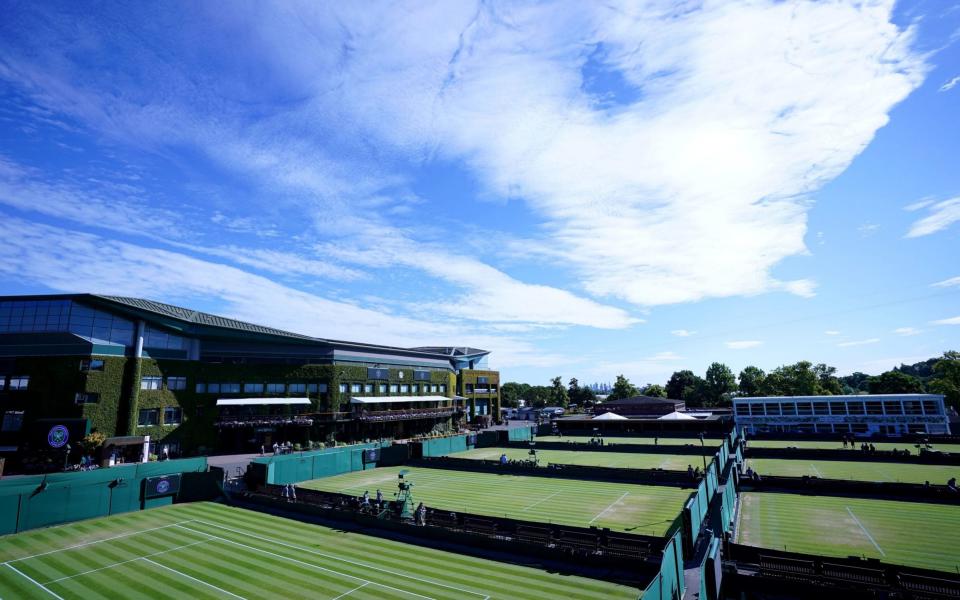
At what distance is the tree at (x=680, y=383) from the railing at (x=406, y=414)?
96545 mm

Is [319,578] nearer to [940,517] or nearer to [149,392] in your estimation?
[940,517]

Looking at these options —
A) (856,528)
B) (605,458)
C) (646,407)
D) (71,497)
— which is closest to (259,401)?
(71,497)

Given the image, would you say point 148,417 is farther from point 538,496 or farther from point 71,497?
point 538,496

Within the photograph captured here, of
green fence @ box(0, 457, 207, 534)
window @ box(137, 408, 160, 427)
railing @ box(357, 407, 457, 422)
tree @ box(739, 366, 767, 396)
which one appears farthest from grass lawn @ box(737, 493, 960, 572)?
tree @ box(739, 366, 767, 396)

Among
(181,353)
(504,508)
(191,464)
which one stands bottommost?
(504,508)

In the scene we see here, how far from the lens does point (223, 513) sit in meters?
34.5

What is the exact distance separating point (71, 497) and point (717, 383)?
15649 centimetres

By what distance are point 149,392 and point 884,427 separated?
327ft

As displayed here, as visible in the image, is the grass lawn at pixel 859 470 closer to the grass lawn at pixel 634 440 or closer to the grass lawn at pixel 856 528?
the grass lawn at pixel 856 528

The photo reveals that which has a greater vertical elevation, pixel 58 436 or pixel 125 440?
pixel 58 436

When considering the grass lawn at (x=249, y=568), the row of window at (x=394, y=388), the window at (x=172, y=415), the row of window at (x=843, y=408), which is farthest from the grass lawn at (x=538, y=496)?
the row of window at (x=843, y=408)

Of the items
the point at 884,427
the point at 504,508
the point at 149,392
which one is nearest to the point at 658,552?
the point at 504,508

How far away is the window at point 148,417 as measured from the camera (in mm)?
54016

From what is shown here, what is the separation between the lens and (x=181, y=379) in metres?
58.9
